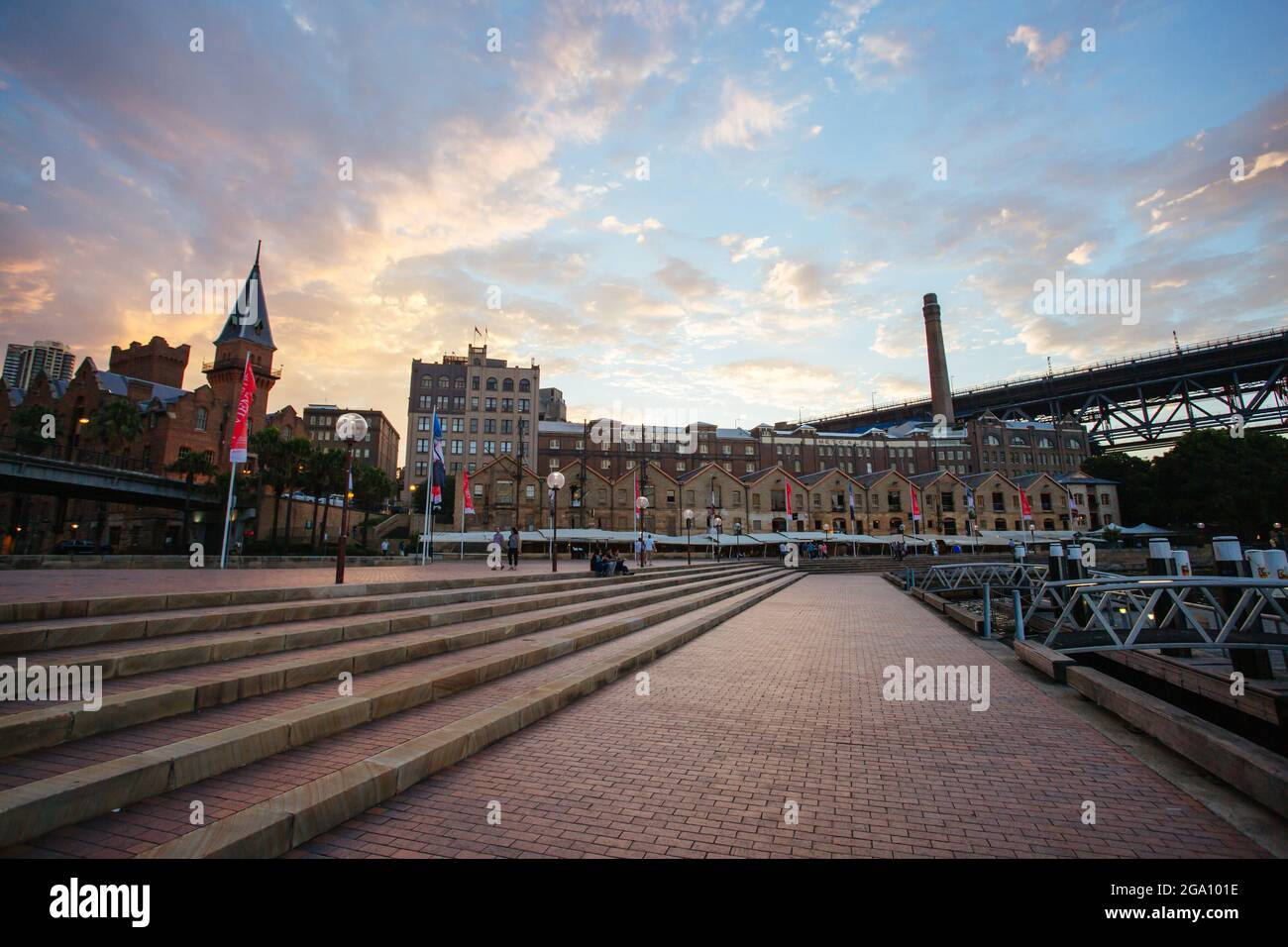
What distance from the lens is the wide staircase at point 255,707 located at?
3279 millimetres

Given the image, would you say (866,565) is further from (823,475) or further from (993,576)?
(993,576)

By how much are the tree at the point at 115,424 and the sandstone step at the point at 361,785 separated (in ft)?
194

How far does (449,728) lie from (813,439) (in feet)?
315

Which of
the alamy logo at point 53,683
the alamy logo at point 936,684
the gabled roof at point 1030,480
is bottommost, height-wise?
the alamy logo at point 936,684

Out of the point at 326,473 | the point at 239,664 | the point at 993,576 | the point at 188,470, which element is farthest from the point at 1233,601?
the point at 188,470

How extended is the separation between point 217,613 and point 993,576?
28.2 m

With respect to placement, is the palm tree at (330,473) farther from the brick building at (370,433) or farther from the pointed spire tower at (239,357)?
the brick building at (370,433)

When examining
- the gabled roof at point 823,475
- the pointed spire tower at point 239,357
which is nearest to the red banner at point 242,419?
the pointed spire tower at point 239,357

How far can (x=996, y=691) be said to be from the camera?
789 cm

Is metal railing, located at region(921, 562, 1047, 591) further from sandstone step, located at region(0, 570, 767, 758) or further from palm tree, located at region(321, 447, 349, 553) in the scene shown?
palm tree, located at region(321, 447, 349, 553)

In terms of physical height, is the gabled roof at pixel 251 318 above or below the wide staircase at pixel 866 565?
above

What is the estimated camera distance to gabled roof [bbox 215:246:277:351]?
58.9 m

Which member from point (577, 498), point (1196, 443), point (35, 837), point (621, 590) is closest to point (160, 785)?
point (35, 837)
